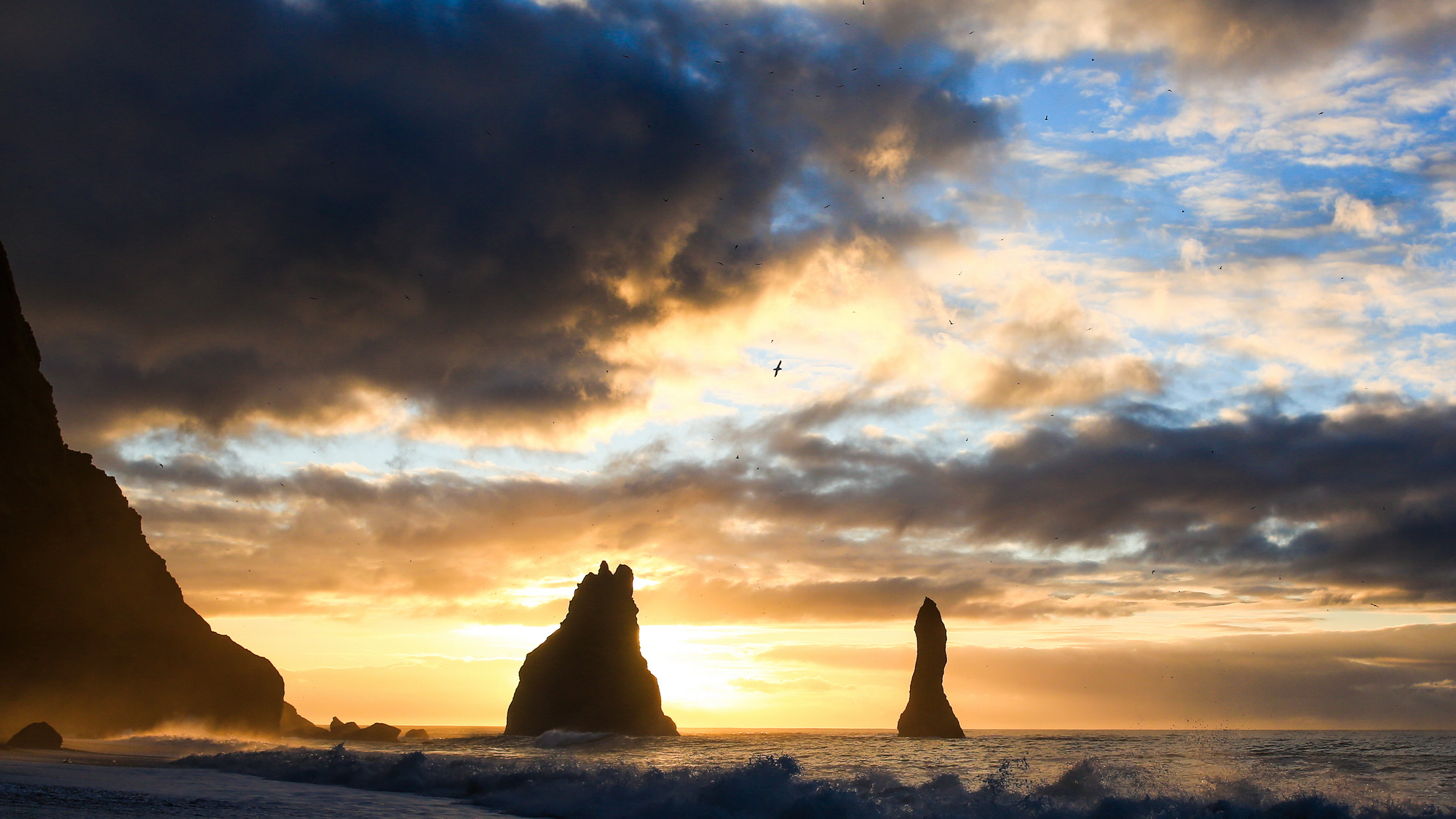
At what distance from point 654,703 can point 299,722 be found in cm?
4981

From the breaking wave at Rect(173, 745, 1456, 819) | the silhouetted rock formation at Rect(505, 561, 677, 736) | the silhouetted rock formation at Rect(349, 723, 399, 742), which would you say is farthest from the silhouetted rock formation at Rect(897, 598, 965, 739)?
the breaking wave at Rect(173, 745, 1456, 819)

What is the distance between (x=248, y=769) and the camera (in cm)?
3588

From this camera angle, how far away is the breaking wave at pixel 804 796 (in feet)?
67.8

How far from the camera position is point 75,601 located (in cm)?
5816

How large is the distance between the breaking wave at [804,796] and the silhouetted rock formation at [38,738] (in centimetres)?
1760

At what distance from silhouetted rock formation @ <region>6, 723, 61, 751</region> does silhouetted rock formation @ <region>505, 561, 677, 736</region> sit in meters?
78.2

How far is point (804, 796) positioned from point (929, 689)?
11295 cm

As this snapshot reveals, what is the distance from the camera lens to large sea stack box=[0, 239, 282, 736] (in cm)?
5203

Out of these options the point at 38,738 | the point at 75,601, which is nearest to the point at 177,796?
the point at 38,738

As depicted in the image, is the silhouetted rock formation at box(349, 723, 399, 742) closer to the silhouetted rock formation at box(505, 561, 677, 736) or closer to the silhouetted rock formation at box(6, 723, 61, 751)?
the silhouetted rock formation at box(505, 561, 677, 736)

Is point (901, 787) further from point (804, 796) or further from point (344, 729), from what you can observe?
point (344, 729)

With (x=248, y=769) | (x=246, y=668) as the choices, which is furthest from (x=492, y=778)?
(x=246, y=668)

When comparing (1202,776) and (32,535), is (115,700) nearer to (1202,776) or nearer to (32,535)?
(32,535)

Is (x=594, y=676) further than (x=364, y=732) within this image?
Yes
